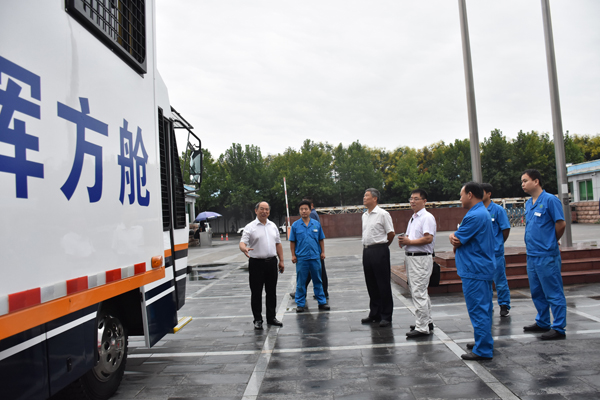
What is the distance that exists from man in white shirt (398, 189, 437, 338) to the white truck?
2.83m

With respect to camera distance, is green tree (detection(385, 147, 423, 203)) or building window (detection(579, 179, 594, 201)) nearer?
building window (detection(579, 179, 594, 201))

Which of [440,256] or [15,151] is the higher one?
[15,151]

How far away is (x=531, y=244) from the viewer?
4910 millimetres

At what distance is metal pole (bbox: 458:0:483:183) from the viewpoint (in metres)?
8.77

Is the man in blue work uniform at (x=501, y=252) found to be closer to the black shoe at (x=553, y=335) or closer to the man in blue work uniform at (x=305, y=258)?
the black shoe at (x=553, y=335)

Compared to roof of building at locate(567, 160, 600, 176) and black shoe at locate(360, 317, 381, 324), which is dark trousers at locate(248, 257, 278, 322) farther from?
roof of building at locate(567, 160, 600, 176)

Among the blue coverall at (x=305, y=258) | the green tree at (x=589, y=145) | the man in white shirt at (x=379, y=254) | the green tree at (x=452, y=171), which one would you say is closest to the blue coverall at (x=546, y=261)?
the man in white shirt at (x=379, y=254)

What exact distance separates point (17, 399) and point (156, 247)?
1760 mm

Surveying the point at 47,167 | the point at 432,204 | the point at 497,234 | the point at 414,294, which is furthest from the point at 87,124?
the point at 432,204

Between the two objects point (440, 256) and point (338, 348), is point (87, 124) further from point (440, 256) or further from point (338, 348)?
point (440, 256)

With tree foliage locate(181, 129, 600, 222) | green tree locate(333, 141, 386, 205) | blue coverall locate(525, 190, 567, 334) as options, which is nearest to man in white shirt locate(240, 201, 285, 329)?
blue coverall locate(525, 190, 567, 334)

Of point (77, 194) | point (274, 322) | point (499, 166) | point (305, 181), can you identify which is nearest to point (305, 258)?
point (274, 322)

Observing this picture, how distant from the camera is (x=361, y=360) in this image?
432 centimetres

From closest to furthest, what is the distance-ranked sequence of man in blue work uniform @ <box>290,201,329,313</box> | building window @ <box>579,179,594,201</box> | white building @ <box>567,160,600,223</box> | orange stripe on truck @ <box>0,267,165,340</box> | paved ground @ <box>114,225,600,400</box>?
orange stripe on truck @ <box>0,267,165,340</box> < paved ground @ <box>114,225,600,400</box> < man in blue work uniform @ <box>290,201,329,313</box> < white building @ <box>567,160,600,223</box> < building window @ <box>579,179,594,201</box>
